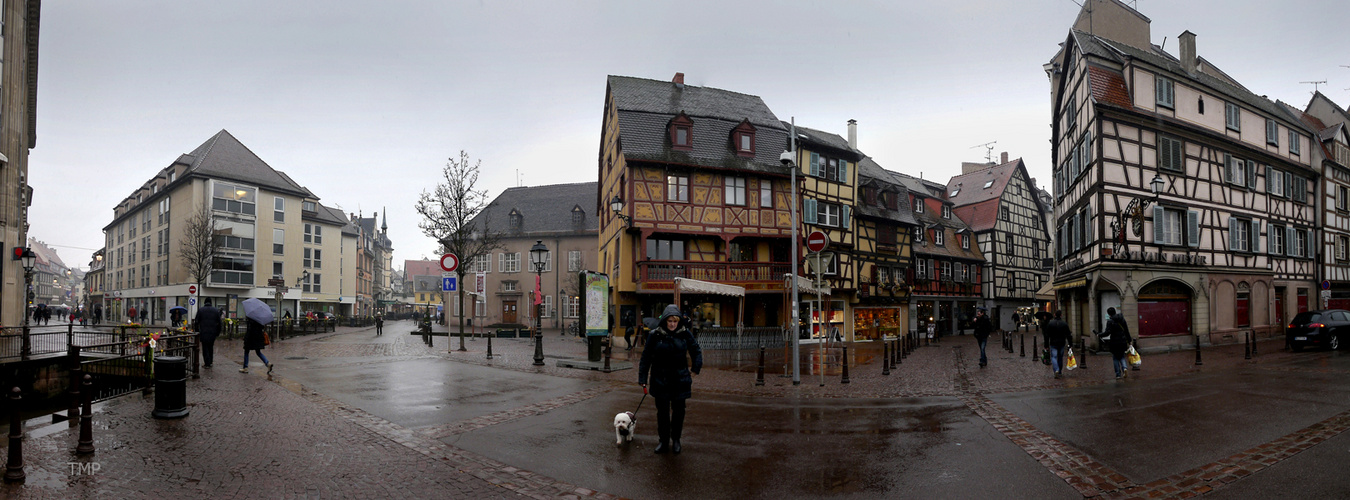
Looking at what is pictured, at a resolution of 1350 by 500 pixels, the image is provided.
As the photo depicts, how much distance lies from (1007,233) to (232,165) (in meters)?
54.5

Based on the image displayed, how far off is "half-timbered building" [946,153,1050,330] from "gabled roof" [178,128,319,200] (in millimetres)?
50074

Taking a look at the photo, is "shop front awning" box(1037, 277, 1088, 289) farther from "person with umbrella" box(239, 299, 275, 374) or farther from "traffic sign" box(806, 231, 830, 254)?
"person with umbrella" box(239, 299, 275, 374)

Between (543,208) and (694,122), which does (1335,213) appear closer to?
(694,122)

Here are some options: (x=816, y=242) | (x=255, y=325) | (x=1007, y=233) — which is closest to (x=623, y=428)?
(x=816, y=242)

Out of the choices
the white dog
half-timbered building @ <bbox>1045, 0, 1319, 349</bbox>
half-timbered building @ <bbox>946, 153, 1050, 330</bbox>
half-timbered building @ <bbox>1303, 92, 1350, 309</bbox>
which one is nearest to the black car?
half-timbered building @ <bbox>1045, 0, 1319, 349</bbox>

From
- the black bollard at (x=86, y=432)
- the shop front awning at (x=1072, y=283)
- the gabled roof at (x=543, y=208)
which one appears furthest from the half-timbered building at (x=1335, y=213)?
the gabled roof at (x=543, y=208)

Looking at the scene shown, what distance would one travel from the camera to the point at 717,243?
2894cm

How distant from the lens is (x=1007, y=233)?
44906 mm

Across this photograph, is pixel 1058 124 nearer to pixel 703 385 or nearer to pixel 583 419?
pixel 703 385

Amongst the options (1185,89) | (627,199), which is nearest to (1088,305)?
(1185,89)

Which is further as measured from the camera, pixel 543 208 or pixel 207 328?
pixel 543 208

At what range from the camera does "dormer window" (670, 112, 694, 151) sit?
2828 centimetres

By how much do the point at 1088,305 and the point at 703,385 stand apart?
755 inches

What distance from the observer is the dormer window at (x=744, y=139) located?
29375 mm
